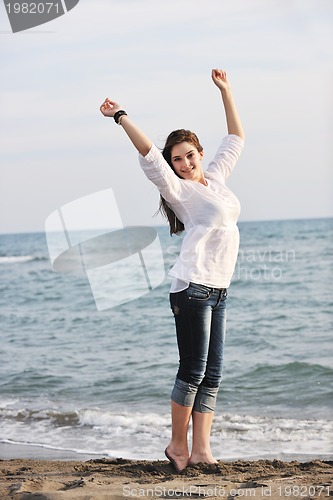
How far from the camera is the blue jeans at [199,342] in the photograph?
2910mm

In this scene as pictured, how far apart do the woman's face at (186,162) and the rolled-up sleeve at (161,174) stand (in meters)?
0.09

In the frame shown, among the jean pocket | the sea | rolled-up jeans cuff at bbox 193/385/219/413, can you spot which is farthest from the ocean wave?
the jean pocket

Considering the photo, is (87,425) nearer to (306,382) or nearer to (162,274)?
(306,382)

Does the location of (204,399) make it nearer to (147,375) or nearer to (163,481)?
(163,481)

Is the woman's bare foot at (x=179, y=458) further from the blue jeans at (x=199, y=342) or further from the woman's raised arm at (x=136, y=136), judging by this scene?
the woman's raised arm at (x=136, y=136)

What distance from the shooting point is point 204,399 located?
307cm

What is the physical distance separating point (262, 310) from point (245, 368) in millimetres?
4552

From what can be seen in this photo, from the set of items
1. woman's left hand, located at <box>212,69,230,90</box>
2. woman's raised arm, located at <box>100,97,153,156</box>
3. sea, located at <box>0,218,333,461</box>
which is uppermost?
woman's left hand, located at <box>212,69,230,90</box>
